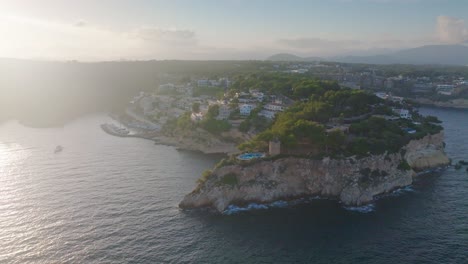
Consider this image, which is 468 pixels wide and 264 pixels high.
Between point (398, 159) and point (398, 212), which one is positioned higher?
point (398, 159)

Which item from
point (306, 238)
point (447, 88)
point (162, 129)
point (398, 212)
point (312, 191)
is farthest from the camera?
point (447, 88)

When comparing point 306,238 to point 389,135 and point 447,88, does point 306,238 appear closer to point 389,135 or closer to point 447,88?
point 389,135

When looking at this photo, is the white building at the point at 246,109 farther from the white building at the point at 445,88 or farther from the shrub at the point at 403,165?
the white building at the point at 445,88

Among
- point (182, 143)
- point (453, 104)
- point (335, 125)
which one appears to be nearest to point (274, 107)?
point (182, 143)

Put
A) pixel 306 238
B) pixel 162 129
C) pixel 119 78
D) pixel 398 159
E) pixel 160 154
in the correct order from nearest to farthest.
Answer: pixel 306 238 → pixel 398 159 → pixel 160 154 → pixel 162 129 → pixel 119 78

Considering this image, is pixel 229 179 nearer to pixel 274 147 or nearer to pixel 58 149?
pixel 274 147

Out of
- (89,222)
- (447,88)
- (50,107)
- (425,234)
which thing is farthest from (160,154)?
(447,88)
